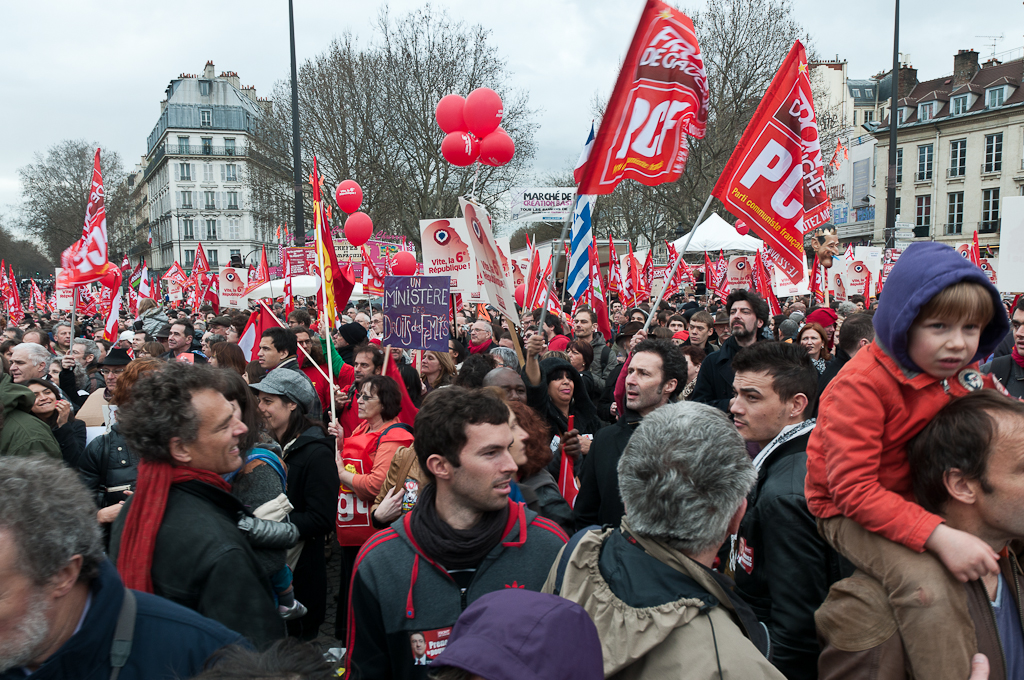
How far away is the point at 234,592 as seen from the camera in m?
1.96

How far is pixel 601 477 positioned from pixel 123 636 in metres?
2.21

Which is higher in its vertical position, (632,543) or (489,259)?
(489,259)

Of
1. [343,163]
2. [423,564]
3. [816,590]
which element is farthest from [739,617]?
[343,163]

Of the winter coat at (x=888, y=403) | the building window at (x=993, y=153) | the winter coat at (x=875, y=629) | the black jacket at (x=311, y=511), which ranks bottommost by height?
the black jacket at (x=311, y=511)

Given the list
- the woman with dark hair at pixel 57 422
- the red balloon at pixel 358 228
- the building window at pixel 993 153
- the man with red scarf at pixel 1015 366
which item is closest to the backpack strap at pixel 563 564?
the woman with dark hair at pixel 57 422

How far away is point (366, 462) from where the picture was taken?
3926 mm

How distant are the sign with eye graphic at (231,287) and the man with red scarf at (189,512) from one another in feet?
52.7

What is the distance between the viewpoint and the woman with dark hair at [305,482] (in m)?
3.45

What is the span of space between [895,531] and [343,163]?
3050 centimetres

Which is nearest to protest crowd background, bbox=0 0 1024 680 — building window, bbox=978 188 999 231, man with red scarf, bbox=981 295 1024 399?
man with red scarf, bbox=981 295 1024 399

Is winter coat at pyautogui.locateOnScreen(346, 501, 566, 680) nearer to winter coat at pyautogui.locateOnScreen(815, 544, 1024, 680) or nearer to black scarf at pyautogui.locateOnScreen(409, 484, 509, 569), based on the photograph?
black scarf at pyautogui.locateOnScreen(409, 484, 509, 569)

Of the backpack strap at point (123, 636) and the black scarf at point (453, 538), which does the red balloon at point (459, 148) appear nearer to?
the black scarf at point (453, 538)

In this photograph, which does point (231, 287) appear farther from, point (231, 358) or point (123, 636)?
point (123, 636)

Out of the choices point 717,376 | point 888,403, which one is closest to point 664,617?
point 888,403
